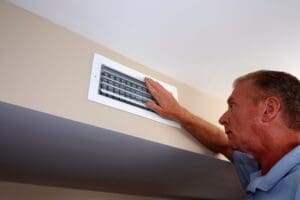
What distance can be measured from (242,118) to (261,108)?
0.06 meters

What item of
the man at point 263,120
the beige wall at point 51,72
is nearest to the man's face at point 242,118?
the man at point 263,120

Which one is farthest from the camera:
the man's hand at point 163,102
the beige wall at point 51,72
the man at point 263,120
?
the man's hand at point 163,102

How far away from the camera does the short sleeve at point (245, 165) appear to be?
0.97 meters

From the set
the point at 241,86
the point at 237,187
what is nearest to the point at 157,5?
the point at 241,86

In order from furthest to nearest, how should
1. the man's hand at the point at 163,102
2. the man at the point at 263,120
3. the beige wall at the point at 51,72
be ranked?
the man's hand at the point at 163,102 < the man at the point at 263,120 < the beige wall at the point at 51,72

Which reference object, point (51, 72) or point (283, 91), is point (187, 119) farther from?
point (51, 72)

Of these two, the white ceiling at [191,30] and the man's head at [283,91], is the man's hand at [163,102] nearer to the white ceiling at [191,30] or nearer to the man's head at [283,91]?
the white ceiling at [191,30]

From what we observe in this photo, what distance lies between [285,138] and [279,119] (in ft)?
0.18

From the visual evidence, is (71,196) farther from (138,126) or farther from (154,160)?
(138,126)

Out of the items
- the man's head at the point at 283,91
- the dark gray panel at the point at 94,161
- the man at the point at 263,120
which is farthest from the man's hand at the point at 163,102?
the man's head at the point at 283,91

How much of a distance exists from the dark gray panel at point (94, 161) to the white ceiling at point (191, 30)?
269mm

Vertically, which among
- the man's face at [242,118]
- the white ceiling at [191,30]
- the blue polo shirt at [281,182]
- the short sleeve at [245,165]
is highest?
the white ceiling at [191,30]

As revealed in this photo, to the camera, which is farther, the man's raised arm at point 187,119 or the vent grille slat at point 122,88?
the man's raised arm at point 187,119

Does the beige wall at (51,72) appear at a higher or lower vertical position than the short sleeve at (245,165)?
higher
